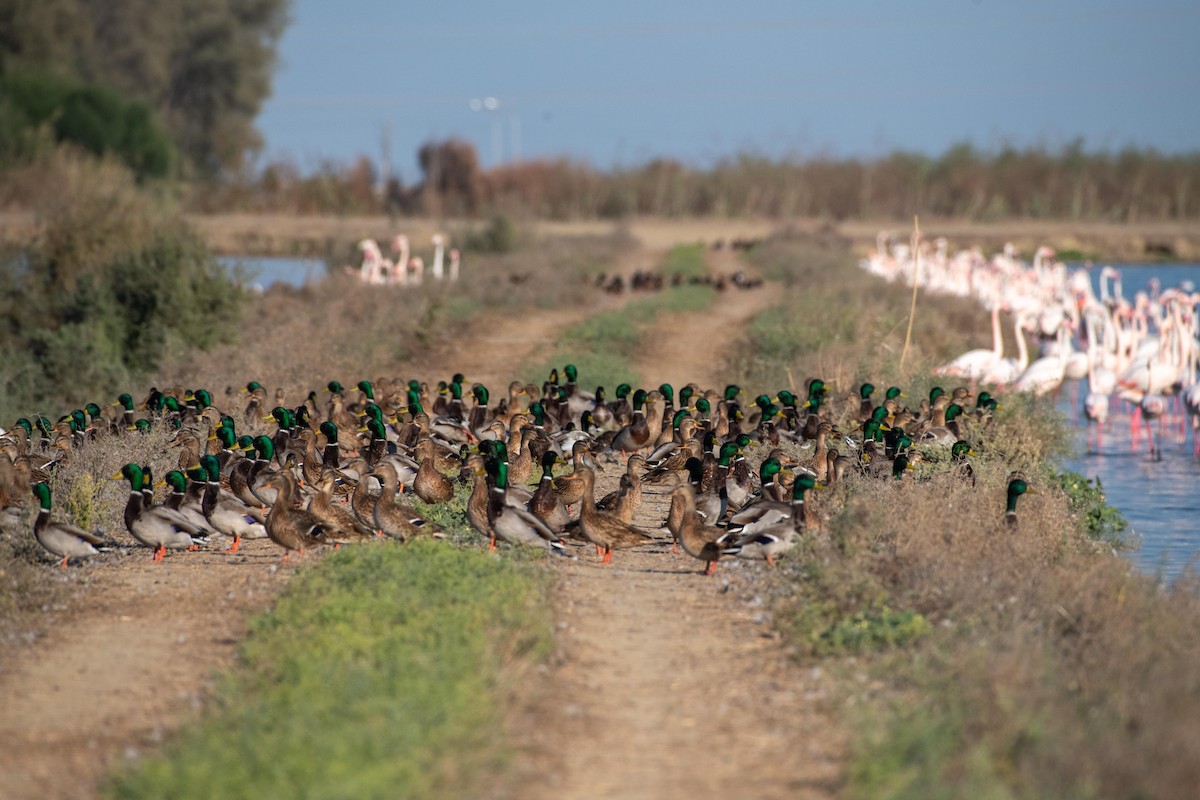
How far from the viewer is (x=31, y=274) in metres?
25.9

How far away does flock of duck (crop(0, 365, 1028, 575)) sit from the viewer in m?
10.1

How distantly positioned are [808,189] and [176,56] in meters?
37.9

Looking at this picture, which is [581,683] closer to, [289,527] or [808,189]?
[289,527]

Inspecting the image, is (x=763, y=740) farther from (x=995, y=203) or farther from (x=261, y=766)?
(x=995, y=203)

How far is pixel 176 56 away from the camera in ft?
257

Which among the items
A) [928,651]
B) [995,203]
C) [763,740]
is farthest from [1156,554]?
[995,203]

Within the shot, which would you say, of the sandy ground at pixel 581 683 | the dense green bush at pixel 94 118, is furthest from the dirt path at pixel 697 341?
the dense green bush at pixel 94 118

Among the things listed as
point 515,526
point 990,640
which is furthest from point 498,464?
point 990,640

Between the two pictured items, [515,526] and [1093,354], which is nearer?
[515,526]

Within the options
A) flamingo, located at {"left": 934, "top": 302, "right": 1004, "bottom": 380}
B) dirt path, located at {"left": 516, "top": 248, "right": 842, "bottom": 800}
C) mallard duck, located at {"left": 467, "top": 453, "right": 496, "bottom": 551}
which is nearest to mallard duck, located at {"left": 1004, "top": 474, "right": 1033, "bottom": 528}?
dirt path, located at {"left": 516, "top": 248, "right": 842, "bottom": 800}

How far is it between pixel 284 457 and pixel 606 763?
7.07 m

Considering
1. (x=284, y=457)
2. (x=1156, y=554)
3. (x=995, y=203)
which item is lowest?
(x=1156, y=554)

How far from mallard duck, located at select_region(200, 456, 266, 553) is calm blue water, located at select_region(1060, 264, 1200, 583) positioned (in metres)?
7.25

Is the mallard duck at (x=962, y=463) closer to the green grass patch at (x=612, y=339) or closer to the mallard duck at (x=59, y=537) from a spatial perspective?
the mallard duck at (x=59, y=537)
